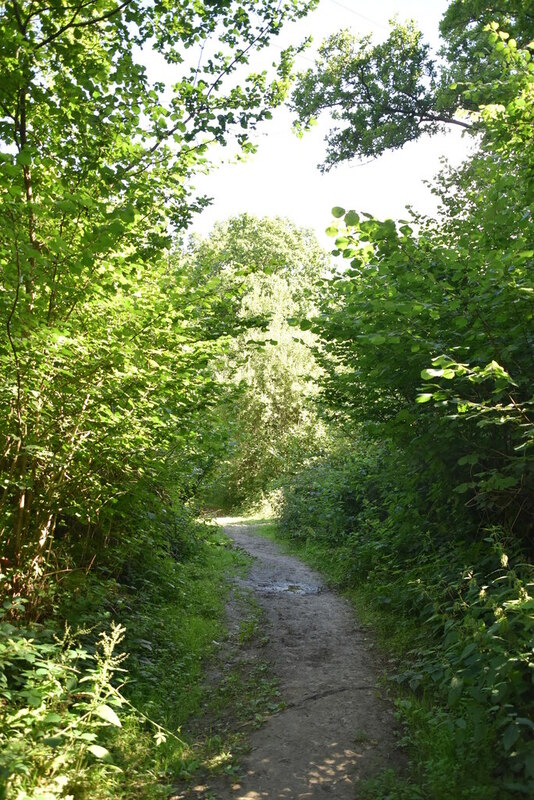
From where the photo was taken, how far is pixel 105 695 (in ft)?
14.3

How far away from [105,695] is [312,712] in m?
1.76

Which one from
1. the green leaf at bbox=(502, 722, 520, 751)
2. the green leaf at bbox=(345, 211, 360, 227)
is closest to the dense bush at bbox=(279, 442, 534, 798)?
the green leaf at bbox=(502, 722, 520, 751)

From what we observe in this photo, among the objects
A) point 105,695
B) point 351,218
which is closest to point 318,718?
point 105,695

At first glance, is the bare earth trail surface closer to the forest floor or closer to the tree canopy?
the forest floor

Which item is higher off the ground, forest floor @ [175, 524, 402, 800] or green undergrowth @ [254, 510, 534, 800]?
green undergrowth @ [254, 510, 534, 800]

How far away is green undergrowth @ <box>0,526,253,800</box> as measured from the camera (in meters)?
3.32

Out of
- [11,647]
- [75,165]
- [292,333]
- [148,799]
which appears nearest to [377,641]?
[148,799]

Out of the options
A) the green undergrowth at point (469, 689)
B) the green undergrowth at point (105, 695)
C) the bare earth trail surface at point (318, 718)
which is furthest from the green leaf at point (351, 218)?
the bare earth trail surface at point (318, 718)

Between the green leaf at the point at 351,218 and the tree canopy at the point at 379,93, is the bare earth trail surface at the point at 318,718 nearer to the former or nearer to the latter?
the green leaf at the point at 351,218

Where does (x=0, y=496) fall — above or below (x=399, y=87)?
below

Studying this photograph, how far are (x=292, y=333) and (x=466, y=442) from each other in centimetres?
2233

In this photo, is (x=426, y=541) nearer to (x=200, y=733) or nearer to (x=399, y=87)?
(x=200, y=733)

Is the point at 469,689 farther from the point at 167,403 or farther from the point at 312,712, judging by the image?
the point at 167,403

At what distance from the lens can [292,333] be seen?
2712 centimetres
